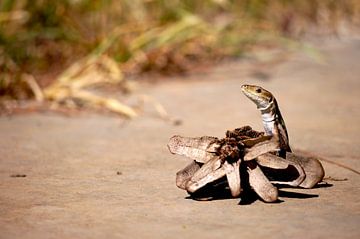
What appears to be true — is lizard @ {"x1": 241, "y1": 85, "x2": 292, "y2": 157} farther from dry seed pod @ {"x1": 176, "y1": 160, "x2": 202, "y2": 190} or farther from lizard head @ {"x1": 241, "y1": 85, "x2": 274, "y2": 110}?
dry seed pod @ {"x1": 176, "y1": 160, "x2": 202, "y2": 190}

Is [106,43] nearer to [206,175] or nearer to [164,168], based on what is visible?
[164,168]

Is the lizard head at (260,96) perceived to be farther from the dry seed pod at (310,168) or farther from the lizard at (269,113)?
the dry seed pod at (310,168)

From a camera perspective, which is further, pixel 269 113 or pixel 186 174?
pixel 269 113

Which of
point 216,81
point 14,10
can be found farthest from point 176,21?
point 14,10

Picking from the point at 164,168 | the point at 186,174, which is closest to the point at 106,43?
the point at 164,168

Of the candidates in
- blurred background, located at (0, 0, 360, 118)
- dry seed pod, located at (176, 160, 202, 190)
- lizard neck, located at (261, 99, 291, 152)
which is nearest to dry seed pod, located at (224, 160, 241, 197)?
dry seed pod, located at (176, 160, 202, 190)

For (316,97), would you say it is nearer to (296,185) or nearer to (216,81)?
(216,81)

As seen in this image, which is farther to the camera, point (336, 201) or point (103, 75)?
point (103, 75)
